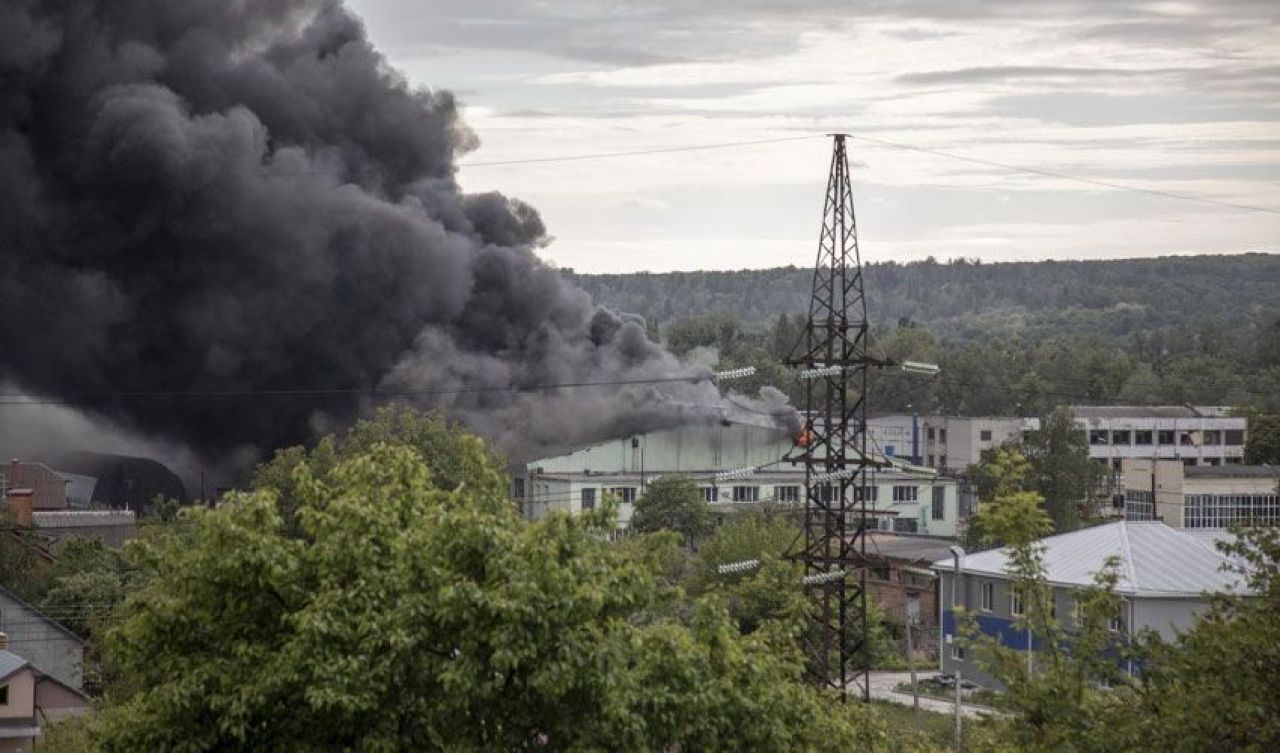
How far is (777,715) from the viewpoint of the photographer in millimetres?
13773

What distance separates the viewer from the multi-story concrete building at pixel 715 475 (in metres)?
61.6

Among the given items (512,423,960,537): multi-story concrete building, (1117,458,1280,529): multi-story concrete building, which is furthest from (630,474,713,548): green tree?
(1117,458,1280,529): multi-story concrete building

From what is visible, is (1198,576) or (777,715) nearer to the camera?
(777,715)

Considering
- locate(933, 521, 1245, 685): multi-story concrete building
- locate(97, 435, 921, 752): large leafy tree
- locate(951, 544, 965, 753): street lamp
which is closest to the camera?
locate(97, 435, 921, 752): large leafy tree

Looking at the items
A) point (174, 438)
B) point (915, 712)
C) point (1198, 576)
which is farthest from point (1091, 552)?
point (174, 438)

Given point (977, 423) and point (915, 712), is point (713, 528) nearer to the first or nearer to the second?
point (915, 712)

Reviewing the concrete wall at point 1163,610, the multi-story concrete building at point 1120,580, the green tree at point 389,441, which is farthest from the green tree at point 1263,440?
the concrete wall at point 1163,610

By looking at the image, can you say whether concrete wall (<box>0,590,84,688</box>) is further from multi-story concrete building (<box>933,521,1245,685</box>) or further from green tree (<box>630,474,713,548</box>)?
green tree (<box>630,474,713,548</box>)

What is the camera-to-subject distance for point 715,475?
6153 centimetres

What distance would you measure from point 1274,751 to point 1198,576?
24.2 meters

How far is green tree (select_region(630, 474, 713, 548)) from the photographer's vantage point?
56.4 m

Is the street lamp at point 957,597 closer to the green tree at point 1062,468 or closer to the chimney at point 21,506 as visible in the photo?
the chimney at point 21,506

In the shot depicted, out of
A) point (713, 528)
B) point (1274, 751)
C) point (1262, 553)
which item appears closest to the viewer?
point (1274, 751)

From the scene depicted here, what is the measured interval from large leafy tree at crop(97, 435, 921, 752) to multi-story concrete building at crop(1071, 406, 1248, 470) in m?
79.8
